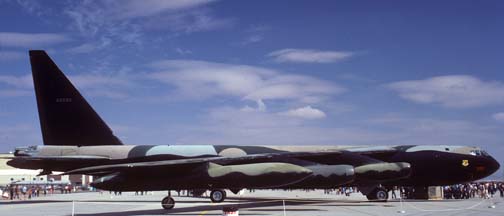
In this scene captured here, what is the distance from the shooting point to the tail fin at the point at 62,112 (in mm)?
24969

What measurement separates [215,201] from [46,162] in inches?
369

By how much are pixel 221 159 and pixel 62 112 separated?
9475 mm

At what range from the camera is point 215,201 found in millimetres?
28078

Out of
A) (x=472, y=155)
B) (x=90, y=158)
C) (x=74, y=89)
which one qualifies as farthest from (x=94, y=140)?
(x=472, y=155)

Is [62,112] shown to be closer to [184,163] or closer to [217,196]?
[184,163]

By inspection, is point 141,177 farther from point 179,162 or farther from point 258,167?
point 258,167

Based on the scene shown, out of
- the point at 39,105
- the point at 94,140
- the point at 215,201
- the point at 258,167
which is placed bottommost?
the point at 215,201

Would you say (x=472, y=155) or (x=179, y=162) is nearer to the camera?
(x=179, y=162)

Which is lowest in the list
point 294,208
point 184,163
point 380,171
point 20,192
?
point 20,192

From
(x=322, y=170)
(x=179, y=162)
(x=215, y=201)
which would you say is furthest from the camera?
(x=215, y=201)

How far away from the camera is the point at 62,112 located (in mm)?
25219

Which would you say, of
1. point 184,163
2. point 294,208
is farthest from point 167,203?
point 294,208

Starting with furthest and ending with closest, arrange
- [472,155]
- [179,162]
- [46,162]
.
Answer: [472,155], [46,162], [179,162]

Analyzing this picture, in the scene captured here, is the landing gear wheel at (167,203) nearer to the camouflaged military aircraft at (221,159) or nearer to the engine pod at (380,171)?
the camouflaged military aircraft at (221,159)
